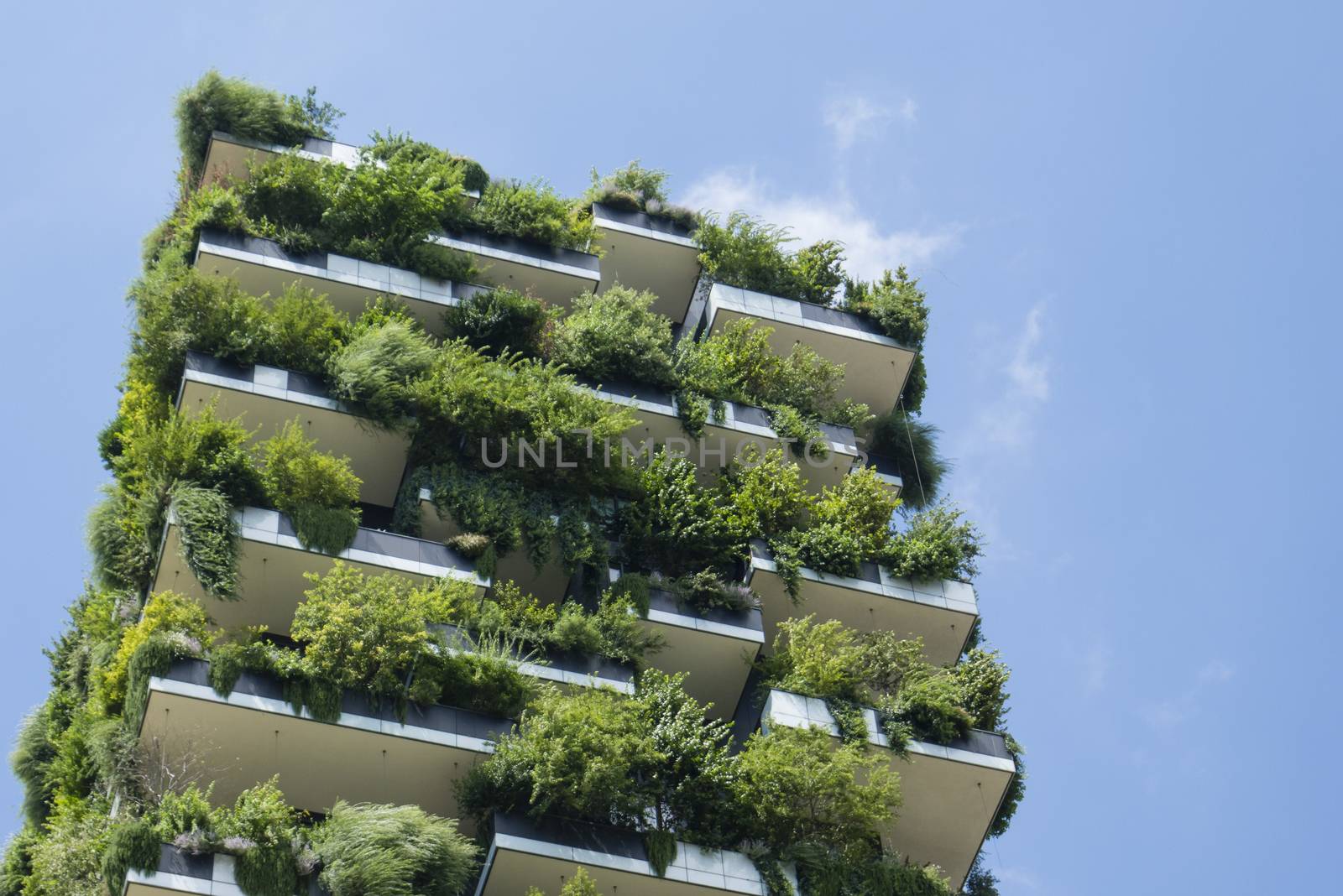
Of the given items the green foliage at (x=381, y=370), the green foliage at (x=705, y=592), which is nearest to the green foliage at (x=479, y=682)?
the green foliage at (x=705, y=592)

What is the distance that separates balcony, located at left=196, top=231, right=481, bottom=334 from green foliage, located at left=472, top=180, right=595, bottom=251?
259 centimetres

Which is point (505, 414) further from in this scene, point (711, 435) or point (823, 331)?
point (823, 331)

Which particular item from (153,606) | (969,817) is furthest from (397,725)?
(969,817)

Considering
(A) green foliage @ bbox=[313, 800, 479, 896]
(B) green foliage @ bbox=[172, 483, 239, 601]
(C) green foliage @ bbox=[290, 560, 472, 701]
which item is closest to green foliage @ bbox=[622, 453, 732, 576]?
(C) green foliage @ bbox=[290, 560, 472, 701]

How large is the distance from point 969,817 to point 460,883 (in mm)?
10821

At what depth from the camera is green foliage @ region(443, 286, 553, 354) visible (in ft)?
144

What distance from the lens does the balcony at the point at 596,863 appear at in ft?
112

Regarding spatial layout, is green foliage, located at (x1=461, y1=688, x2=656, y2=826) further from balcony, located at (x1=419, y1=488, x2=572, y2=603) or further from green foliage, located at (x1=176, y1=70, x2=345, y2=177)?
green foliage, located at (x1=176, y1=70, x2=345, y2=177)

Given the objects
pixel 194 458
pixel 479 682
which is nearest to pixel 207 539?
pixel 194 458

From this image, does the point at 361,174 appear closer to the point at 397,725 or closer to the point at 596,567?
the point at 596,567

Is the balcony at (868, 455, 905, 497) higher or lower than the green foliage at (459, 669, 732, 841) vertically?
higher

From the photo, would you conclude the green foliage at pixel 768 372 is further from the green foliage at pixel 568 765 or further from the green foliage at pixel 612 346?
the green foliage at pixel 568 765

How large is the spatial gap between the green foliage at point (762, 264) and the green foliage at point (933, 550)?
7253 mm

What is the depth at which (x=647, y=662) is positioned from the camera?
131ft
